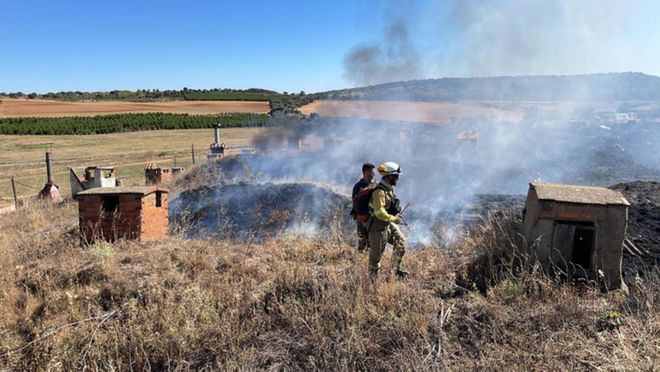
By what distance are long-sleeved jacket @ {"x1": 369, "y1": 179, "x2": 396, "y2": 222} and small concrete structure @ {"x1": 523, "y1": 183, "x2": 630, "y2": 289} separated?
61.5 inches

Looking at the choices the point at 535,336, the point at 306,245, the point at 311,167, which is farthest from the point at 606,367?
the point at 311,167

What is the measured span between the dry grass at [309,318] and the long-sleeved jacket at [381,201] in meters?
0.62

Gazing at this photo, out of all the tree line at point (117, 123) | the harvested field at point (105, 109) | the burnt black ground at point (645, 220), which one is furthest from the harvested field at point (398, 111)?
the harvested field at point (105, 109)

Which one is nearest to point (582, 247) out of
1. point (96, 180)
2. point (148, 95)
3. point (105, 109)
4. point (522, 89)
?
point (96, 180)

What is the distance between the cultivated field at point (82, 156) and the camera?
18.5 m

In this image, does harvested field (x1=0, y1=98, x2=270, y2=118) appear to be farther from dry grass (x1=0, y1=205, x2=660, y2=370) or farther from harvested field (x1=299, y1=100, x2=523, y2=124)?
dry grass (x1=0, y1=205, x2=660, y2=370)

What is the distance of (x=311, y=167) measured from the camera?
15.4 m

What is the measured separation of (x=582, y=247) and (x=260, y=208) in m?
6.80

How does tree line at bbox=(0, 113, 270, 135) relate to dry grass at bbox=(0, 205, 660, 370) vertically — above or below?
above

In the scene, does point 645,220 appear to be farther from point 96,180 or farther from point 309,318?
point 96,180

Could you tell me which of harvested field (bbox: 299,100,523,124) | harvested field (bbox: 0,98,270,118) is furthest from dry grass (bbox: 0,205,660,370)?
harvested field (bbox: 0,98,270,118)

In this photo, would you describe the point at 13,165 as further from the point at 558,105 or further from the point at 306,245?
the point at 558,105

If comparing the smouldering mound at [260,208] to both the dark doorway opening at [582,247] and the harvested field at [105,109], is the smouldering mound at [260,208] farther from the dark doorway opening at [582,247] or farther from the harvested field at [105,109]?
the harvested field at [105,109]

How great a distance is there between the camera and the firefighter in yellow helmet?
477 cm
